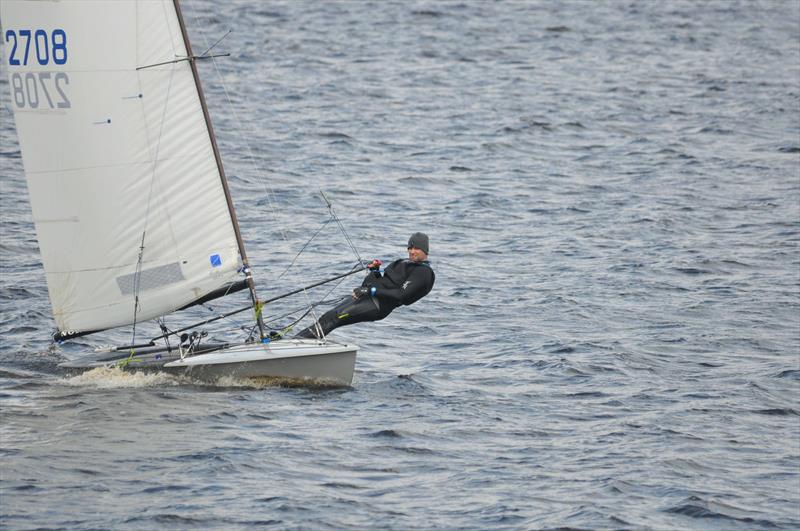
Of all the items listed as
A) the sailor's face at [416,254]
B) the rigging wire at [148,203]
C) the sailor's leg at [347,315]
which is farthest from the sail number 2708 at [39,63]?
the sailor's face at [416,254]

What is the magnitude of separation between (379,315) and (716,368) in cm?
532

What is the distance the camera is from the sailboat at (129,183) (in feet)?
54.4

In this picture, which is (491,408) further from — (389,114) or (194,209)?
(389,114)

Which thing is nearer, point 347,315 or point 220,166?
point 220,166

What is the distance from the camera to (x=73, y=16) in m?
16.4

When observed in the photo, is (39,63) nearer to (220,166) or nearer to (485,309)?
(220,166)

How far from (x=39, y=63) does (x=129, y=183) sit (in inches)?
74.4

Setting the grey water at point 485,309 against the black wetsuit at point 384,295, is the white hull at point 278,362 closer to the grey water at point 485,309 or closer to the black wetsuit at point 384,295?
the grey water at point 485,309

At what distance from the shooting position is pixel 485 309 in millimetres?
22516

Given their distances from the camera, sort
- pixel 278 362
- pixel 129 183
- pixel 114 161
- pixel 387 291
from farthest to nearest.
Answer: pixel 387 291
pixel 129 183
pixel 114 161
pixel 278 362

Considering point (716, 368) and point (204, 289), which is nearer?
point (204, 289)

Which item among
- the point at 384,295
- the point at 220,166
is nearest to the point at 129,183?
the point at 220,166

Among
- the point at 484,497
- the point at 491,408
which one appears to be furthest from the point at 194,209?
the point at 484,497

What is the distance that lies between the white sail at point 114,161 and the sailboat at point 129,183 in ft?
0.04
